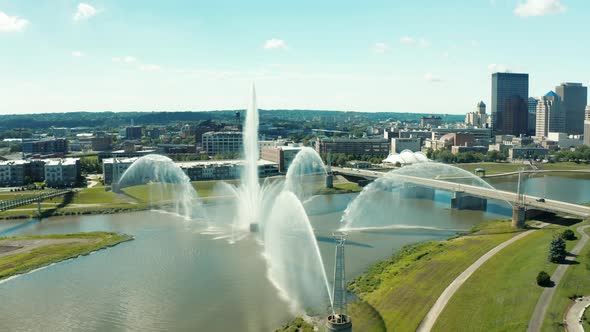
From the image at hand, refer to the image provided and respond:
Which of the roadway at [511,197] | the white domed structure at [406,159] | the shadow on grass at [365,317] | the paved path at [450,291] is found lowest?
the shadow on grass at [365,317]

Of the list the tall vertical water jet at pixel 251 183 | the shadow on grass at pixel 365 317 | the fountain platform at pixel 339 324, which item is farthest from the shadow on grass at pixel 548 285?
the tall vertical water jet at pixel 251 183

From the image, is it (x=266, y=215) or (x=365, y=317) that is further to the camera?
(x=266, y=215)

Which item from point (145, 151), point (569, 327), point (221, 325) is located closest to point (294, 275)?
point (221, 325)

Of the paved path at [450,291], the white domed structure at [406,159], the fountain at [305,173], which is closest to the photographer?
the paved path at [450,291]

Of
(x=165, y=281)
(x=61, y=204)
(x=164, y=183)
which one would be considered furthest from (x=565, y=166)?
(x=165, y=281)

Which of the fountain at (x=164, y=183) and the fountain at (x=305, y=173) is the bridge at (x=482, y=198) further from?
the fountain at (x=164, y=183)

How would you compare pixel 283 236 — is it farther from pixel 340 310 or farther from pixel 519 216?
pixel 519 216
